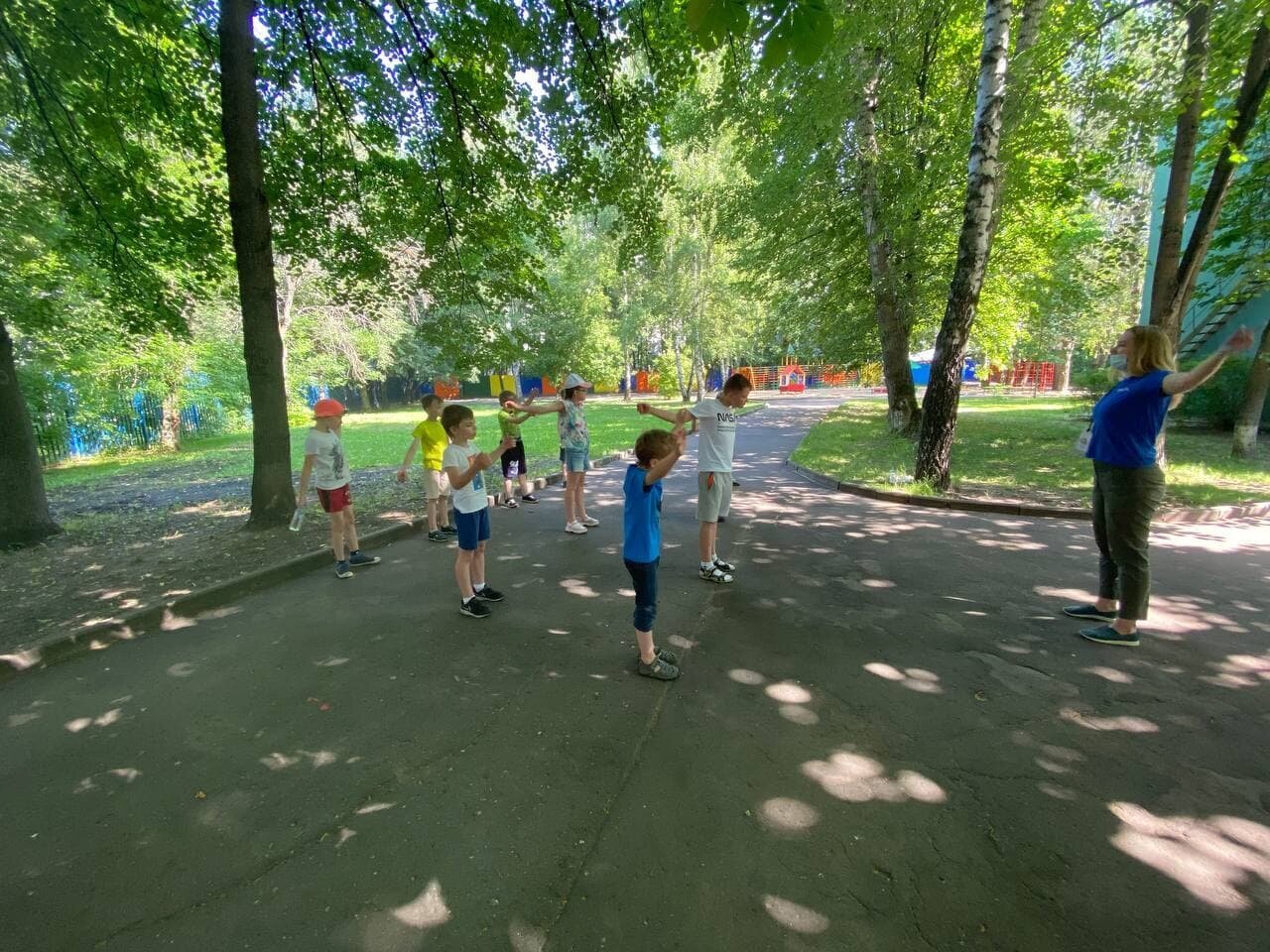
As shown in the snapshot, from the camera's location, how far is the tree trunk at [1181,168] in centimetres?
681

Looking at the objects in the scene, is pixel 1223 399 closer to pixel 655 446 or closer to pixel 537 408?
pixel 537 408

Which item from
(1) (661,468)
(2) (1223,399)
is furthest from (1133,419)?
(2) (1223,399)

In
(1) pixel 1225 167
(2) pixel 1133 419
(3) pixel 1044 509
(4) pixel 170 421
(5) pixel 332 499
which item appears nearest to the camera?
(2) pixel 1133 419

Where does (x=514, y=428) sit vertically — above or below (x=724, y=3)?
below

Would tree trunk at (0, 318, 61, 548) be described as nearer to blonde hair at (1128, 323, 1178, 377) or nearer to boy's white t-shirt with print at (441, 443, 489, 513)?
boy's white t-shirt with print at (441, 443, 489, 513)

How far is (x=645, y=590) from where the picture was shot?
350 centimetres

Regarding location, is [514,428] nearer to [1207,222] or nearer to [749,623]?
[749,623]

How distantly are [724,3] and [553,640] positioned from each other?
12.3 feet

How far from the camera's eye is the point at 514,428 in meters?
7.38

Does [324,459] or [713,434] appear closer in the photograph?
[713,434]

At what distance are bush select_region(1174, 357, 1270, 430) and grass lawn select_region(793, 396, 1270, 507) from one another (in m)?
0.44

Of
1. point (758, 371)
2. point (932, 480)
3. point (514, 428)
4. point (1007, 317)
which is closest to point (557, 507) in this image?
point (514, 428)

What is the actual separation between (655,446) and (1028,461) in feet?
33.6

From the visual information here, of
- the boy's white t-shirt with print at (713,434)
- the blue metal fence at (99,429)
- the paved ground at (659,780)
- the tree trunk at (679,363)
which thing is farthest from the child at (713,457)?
the tree trunk at (679,363)
